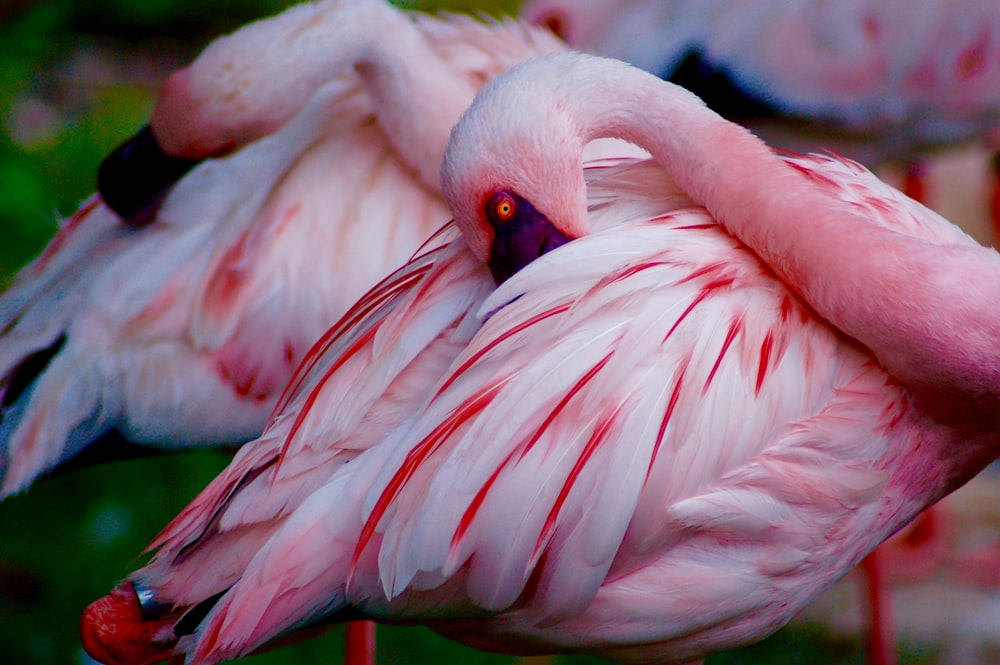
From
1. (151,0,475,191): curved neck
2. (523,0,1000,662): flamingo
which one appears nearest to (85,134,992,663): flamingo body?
(151,0,475,191): curved neck

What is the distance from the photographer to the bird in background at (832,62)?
9.91 feet

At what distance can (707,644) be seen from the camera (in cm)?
166

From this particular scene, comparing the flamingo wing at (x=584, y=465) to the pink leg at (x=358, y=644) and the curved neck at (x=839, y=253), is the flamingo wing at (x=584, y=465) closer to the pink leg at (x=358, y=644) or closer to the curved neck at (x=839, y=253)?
the curved neck at (x=839, y=253)

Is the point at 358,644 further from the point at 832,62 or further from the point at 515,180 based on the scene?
the point at 832,62

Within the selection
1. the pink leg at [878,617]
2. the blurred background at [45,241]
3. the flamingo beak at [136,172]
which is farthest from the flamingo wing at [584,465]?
the pink leg at [878,617]

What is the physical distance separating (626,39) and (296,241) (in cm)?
129

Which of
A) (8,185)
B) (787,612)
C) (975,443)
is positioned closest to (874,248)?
(975,443)

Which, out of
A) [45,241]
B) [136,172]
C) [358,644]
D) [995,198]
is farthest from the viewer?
[45,241]

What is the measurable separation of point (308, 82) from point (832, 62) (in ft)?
4.60

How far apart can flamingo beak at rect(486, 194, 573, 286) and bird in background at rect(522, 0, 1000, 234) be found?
149 centimetres

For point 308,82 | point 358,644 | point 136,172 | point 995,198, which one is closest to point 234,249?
point 136,172

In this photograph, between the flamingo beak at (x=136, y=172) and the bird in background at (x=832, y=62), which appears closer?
the flamingo beak at (x=136, y=172)

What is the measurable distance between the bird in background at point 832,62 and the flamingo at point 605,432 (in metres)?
1.35

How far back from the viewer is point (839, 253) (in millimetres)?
1603
